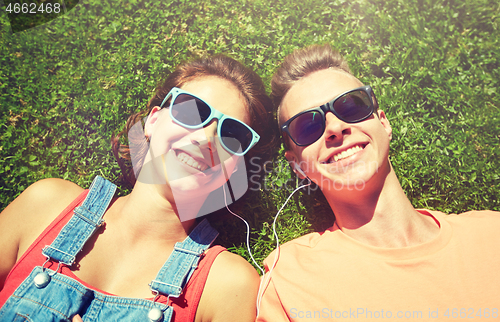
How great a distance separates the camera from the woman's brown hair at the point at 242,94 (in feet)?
9.72

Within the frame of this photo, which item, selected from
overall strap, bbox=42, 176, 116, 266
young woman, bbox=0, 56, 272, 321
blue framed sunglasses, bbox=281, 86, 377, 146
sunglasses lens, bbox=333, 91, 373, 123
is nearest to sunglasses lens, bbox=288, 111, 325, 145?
blue framed sunglasses, bbox=281, 86, 377, 146

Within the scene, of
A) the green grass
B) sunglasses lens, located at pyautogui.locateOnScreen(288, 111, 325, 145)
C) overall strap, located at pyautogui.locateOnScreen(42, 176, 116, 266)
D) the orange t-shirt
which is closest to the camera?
the orange t-shirt

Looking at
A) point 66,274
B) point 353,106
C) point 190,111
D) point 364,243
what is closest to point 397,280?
point 364,243

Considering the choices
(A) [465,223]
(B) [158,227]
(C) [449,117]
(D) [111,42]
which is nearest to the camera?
(A) [465,223]

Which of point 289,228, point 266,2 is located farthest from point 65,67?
point 289,228

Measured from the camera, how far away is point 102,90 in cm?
361

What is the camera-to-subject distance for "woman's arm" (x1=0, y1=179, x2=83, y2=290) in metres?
2.58

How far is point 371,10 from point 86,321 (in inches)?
180

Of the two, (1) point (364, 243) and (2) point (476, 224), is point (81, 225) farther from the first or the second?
(2) point (476, 224)

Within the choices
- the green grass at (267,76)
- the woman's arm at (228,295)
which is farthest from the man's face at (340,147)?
the woman's arm at (228,295)

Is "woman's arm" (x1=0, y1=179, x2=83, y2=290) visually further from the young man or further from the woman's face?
the young man

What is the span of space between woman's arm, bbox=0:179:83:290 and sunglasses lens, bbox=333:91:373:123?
8.98 feet

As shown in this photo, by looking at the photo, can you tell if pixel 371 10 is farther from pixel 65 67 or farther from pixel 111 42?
pixel 65 67

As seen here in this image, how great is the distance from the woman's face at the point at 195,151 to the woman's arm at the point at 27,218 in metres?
1.04
